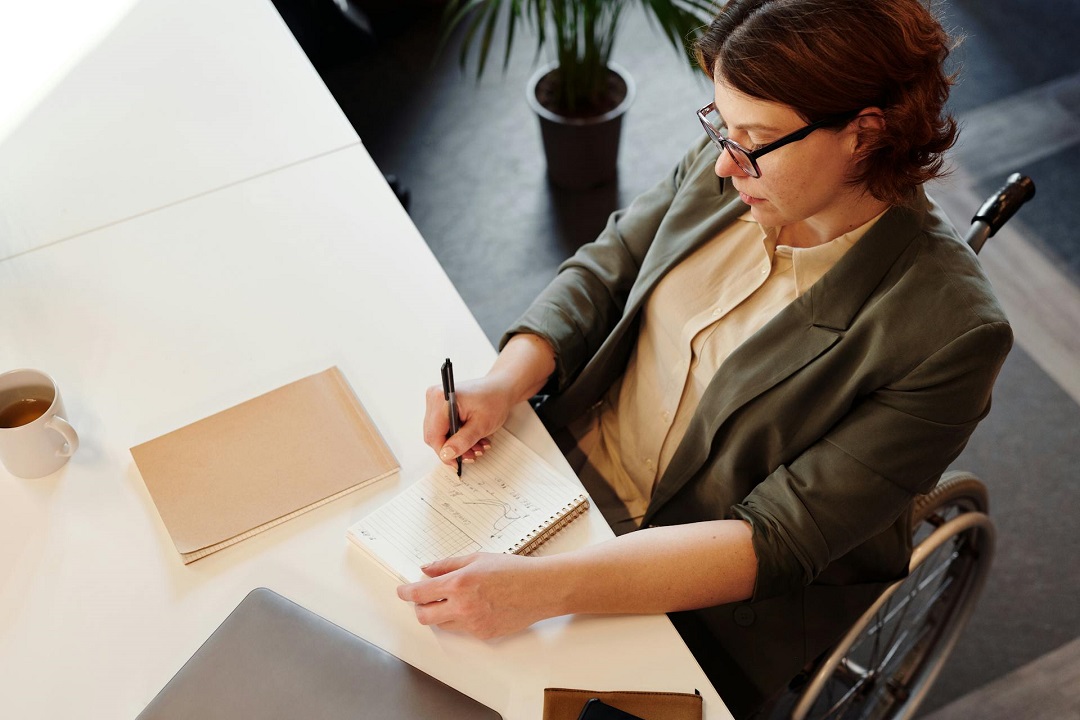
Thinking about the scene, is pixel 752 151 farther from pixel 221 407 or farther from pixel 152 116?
pixel 152 116

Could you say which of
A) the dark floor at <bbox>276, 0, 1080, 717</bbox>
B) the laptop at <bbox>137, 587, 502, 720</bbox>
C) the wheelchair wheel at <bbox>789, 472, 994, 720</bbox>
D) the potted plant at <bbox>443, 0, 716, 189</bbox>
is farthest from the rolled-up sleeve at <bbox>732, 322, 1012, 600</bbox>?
the potted plant at <bbox>443, 0, 716, 189</bbox>

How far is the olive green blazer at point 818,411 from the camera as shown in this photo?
1125 millimetres

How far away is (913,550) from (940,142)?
570mm

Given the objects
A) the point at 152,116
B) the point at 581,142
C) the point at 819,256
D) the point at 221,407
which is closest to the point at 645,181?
the point at 581,142

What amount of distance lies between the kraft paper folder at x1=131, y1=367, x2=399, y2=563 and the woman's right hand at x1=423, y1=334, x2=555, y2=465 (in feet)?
0.24

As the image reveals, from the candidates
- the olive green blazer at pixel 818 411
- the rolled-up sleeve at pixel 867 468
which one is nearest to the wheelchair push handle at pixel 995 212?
the olive green blazer at pixel 818 411

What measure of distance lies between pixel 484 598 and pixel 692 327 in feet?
1.62

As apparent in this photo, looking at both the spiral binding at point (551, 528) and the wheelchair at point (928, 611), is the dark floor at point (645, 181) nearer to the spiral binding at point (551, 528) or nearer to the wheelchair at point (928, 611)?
the wheelchair at point (928, 611)

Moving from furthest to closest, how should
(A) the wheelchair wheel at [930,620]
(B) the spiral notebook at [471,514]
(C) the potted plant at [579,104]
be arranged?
1. (C) the potted plant at [579,104]
2. (A) the wheelchair wheel at [930,620]
3. (B) the spiral notebook at [471,514]

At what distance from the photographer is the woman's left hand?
1.07 metres

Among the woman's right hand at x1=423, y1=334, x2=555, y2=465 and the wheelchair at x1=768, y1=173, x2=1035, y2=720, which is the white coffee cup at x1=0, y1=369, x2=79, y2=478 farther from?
the wheelchair at x1=768, y1=173, x2=1035, y2=720

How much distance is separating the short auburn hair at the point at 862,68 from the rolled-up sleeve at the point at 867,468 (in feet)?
0.72

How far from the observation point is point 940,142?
3.73 feet

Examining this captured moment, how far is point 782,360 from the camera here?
4.02 feet
